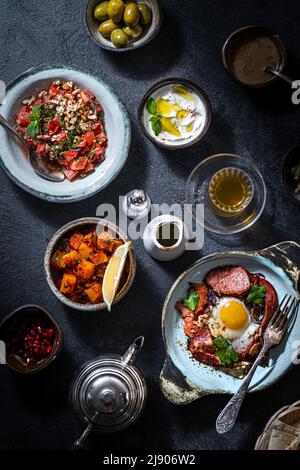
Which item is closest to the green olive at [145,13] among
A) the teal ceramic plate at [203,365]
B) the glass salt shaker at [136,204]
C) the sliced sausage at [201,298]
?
the glass salt shaker at [136,204]

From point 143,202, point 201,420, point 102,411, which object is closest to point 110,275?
point 143,202

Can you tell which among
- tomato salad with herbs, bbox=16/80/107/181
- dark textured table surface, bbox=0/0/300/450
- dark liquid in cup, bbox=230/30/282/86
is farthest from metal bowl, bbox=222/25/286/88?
tomato salad with herbs, bbox=16/80/107/181

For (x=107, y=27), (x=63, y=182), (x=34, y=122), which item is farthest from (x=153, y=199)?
(x=107, y=27)

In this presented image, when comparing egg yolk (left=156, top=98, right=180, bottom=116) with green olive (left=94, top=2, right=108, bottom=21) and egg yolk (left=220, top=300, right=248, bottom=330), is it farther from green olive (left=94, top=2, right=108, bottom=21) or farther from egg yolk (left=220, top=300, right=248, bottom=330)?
egg yolk (left=220, top=300, right=248, bottom=330)

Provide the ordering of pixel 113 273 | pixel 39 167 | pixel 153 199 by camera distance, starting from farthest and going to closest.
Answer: pixel 153 199 → pixel 39 167 → pixel 113 273

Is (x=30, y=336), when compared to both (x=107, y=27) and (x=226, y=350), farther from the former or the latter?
(x=107, y=27)

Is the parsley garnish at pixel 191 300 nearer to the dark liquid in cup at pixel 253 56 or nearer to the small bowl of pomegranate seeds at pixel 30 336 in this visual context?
the small bowl of pomegranate seeds at pixel 30 336
